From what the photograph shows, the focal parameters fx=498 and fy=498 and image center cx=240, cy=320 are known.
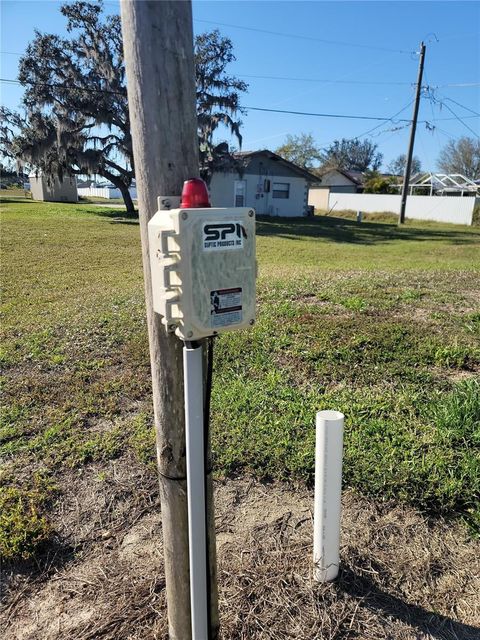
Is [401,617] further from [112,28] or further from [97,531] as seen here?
[112,28]

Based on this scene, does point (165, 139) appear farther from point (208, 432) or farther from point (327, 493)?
point (327, 493)

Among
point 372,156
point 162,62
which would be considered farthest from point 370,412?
point 372,156

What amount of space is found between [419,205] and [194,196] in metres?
32.8

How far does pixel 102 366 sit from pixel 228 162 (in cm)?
2101

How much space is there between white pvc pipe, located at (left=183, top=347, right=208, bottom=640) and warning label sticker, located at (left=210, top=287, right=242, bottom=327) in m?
0.11

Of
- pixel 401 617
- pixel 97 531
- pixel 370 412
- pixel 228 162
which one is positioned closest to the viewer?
pixel 401 617

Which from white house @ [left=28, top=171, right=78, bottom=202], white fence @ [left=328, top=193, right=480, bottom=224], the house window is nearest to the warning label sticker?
the house window

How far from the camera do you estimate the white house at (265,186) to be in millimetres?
26203

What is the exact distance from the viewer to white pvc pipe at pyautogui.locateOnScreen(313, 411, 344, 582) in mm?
1796

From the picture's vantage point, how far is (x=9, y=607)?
72.2 inches

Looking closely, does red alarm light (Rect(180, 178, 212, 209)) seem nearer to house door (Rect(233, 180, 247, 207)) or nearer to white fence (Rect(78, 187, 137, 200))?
house door (Rect(233, 180, 247, 207))

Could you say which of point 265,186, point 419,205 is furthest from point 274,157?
point 419,205

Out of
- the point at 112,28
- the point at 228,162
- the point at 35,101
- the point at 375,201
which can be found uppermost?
the point at 112,28

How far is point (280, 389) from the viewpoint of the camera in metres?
3.39
